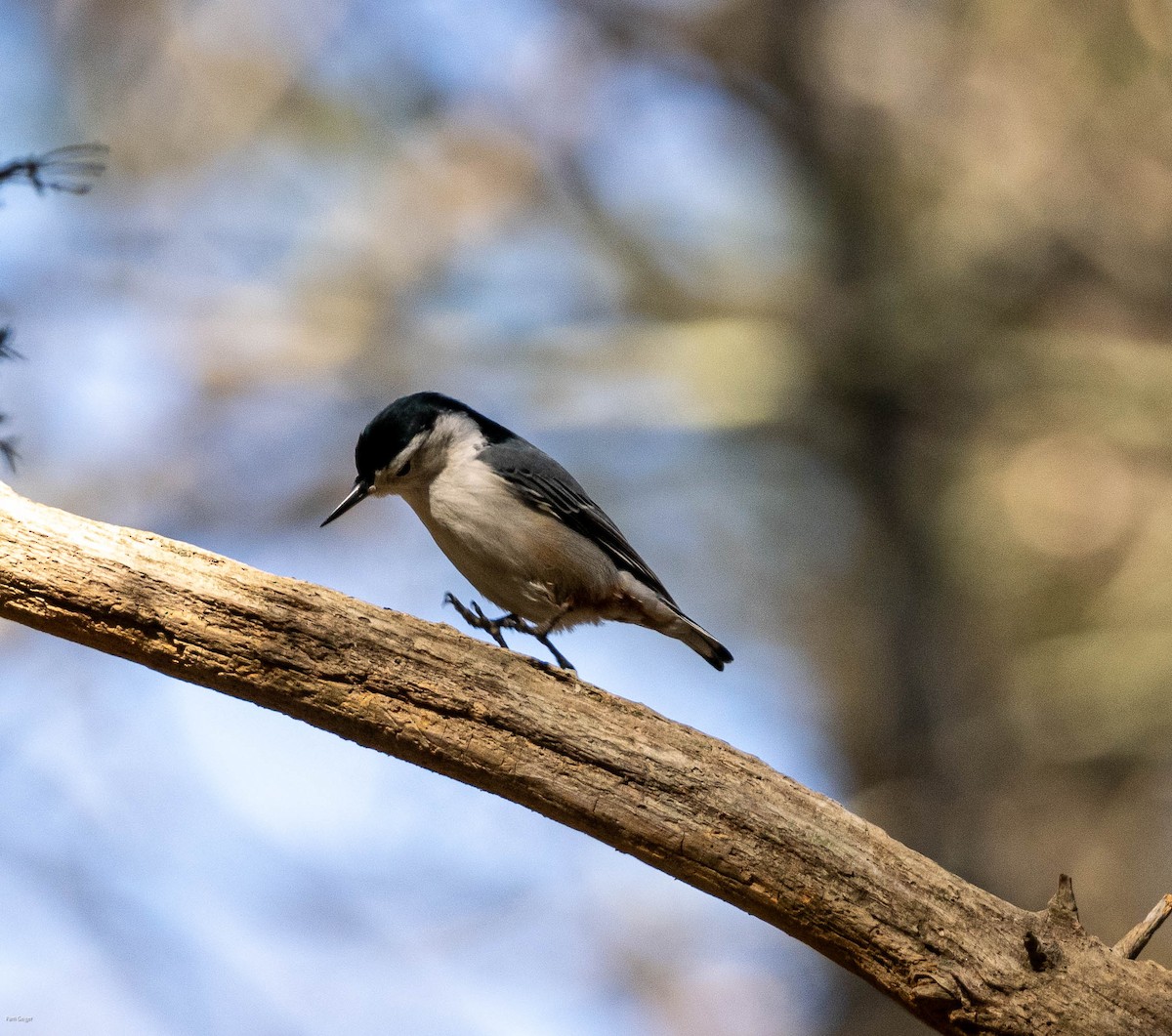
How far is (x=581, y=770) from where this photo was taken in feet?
8.99

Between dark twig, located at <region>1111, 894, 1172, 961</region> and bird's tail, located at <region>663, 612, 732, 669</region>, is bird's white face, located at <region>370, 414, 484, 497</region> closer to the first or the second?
bird's tail, located at <region>663, 612, 732, 669</region>

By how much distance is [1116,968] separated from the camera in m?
2.71

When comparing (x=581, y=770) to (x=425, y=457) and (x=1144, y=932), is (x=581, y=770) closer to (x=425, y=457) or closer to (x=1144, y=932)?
(x=1144, y=932)

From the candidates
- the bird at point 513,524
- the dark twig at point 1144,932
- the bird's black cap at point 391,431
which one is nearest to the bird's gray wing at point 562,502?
the bird at point 513,524

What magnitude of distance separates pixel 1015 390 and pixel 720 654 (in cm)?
369

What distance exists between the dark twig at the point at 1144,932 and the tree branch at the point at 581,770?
3 cm

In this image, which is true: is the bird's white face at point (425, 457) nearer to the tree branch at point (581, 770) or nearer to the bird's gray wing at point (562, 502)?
the bird's gray wing at point (562, 502)

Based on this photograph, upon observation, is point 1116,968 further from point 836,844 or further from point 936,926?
point 836,844

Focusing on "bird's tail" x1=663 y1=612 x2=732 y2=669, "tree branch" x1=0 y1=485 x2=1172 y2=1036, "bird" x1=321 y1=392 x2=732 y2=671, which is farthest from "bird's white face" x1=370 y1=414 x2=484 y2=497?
"tree branch" x1=0 y1=485 x2=1172 y2=1036

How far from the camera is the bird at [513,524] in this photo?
3.67m

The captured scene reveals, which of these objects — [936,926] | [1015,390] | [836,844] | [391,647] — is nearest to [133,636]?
[391,647]

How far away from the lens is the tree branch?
265cm

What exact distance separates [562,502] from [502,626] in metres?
0.50

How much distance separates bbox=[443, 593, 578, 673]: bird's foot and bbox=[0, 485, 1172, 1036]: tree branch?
1.27 ft
